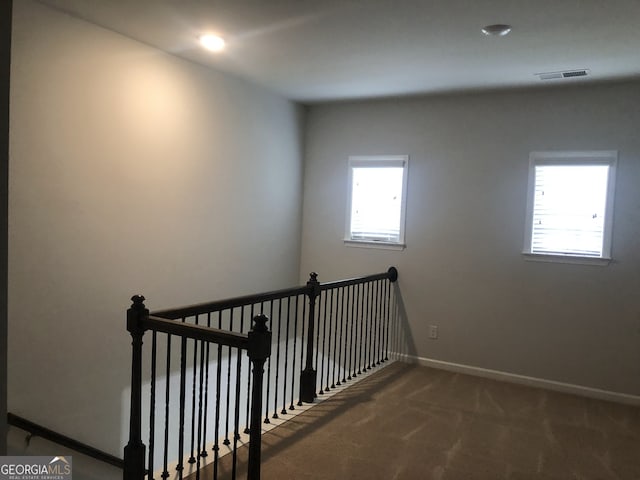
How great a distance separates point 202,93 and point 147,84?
57 centimetres

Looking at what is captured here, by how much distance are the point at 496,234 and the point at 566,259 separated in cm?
62

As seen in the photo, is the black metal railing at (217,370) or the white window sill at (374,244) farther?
the white window sill at (374,244)

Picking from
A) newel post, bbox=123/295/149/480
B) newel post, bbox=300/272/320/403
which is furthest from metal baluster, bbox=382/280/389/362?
newel post, bbox=123/295/149/480

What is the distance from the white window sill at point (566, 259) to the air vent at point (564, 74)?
1467 millimetres

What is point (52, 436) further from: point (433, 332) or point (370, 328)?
Result: point (433, 332)

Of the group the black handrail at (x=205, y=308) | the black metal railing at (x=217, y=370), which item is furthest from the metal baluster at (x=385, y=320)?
the black handrail at (x=205, y=308)

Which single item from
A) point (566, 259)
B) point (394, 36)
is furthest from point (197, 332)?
point (566, 259)

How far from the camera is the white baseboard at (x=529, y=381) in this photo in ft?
13.8

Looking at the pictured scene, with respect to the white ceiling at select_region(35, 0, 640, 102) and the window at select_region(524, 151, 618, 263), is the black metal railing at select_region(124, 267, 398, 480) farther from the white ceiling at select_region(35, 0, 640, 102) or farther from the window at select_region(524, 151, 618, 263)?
the white ceiling at select_region(35, 0, 640, 102)

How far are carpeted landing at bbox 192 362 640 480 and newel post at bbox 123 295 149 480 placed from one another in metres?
0.36

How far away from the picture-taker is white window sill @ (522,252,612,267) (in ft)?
14.0

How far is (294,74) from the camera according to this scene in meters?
4.41

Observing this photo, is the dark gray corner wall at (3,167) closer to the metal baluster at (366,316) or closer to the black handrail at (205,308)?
the black handrail at (205,308)

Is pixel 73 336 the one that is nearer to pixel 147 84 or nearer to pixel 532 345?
pixel 147 84
